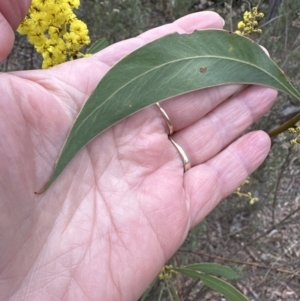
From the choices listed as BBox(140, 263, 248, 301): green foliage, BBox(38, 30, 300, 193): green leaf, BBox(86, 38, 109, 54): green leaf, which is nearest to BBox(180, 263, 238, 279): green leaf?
BBox(140, 263, 248, 301): green foliage

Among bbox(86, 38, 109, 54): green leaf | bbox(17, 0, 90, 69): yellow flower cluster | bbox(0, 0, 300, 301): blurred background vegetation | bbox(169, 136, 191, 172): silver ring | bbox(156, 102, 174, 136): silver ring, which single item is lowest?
bbox(0, 0, 300, 301): blurred background vegetation

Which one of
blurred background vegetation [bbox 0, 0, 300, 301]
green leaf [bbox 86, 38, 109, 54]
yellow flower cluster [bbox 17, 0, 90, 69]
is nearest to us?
yellow flower cluster [bbox 17, 0, 90, 69]

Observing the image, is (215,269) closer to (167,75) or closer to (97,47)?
(167,75)

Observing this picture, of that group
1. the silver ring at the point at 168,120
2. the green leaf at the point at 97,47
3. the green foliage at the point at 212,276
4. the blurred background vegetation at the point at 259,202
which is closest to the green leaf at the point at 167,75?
the silver ring at the point at 168,120

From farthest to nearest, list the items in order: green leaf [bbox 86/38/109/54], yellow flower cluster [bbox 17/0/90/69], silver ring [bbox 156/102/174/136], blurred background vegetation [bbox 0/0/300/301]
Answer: blurred background vegetation [bbox 0/0/300/301]
green leaf [bbox 86/38/109/54]
silver ring [bbox 156/102/174/136]
yellow flower cluster [bbox 17/0/90/69]

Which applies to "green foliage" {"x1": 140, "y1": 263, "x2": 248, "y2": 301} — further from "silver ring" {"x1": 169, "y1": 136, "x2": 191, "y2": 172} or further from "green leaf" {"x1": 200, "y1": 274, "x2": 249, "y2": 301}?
"silver ring" {"x1": 169, "y1": 136, "x2": 191, "y2": 172}

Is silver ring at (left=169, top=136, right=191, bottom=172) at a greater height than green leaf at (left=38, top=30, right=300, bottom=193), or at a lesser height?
lesser

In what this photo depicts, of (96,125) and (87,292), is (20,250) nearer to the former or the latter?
(87,292)

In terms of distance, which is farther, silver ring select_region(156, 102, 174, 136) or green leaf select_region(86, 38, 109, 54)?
green leaf select_region(86, 38, 109, 54)
